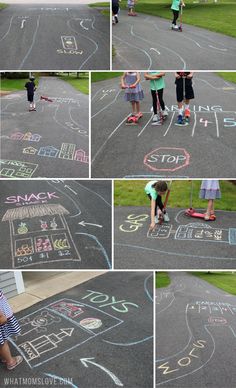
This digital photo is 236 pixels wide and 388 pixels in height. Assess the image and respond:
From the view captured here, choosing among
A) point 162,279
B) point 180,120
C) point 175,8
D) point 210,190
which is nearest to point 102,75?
point 175,8

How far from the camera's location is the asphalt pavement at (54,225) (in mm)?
3898

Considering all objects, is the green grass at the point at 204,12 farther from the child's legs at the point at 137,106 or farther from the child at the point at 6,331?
the child at the point at 6,331

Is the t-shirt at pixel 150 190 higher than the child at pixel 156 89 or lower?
lower

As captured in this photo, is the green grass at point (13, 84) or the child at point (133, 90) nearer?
the green grass at point (13, 84)

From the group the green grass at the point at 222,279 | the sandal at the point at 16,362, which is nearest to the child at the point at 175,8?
the green grass at the point at 222,279

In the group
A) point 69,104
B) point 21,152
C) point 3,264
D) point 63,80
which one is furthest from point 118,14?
point 3,264

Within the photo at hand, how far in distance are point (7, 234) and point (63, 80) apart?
177cm

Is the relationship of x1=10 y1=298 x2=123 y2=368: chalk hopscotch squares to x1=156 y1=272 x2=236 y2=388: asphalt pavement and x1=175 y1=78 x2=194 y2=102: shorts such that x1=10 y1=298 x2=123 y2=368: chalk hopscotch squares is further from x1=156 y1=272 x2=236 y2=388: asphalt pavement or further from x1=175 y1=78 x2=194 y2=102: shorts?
x1=175 y1=78 x2=194 y2=102: shorts

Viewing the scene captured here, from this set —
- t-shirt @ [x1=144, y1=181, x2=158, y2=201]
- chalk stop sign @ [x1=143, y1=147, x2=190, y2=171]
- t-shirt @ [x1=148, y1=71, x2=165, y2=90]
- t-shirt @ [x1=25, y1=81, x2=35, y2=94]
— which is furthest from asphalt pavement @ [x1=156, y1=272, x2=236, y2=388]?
t-shirt @ [x1=25, y1=81, x2=35, y2=94]

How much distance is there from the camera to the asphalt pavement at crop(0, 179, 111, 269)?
12.8ft

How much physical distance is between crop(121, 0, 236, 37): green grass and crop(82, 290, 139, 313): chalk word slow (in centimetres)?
274

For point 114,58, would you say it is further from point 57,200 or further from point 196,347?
point 196,347

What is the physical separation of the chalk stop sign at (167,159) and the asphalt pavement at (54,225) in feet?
3.34

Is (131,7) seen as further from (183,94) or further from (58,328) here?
(58,328)
